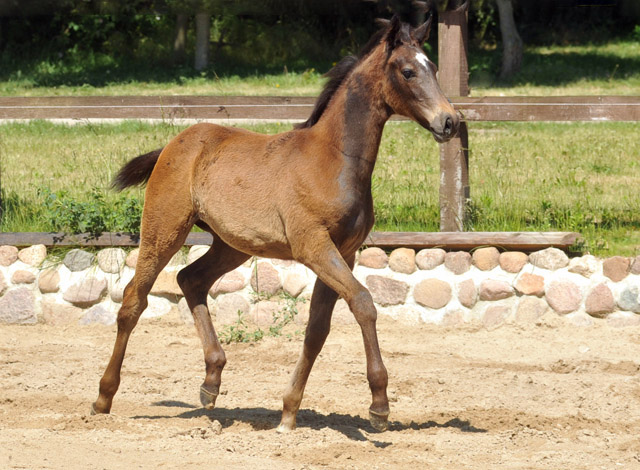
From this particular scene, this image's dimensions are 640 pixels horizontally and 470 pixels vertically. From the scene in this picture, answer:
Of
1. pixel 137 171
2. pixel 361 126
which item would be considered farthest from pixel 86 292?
pixel 361 126

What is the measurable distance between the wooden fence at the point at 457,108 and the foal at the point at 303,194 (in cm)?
238

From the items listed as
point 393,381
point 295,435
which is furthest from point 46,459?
point 393,381

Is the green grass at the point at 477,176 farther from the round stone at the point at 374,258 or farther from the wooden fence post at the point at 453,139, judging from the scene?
the round stone at the point at 374,258

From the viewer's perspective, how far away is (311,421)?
539 centimetres

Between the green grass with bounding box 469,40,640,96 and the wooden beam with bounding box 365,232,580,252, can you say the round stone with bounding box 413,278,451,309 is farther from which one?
the green grass with bounding box 469,40,640,96

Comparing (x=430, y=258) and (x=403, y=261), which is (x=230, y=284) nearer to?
(x=403, y=261)

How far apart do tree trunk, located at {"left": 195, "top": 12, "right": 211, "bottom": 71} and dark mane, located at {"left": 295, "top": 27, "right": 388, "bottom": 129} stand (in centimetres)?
1609

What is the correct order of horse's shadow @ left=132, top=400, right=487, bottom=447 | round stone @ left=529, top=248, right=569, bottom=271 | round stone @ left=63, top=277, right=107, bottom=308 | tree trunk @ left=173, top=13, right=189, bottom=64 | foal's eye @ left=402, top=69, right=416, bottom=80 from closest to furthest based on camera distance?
foal's eye @ left=402, top=69, right=416, bottom=80 < horse's shadow @ left=132, top=400, right=487, bottom=447 < round stone @ left=529, top=248, right=569, bottom=271 < round stone @ left=63, top=277, right=107, bottom=308 < tree trunk @ left=173, top=13, right=189, bottom=64

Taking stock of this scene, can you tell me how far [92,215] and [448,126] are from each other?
4.42 m

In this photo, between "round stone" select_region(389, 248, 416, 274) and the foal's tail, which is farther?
"round stone" select_region(389, 248, 416, 274)

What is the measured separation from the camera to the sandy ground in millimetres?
4586

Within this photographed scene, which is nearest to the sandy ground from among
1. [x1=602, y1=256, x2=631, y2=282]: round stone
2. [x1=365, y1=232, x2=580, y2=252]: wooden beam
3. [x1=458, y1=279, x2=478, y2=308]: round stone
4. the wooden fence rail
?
[x1=458, y1=279, x2=478, y2=308]: round stone

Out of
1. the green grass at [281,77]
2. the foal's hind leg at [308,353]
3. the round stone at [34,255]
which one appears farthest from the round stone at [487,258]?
the green grass at [281,77]

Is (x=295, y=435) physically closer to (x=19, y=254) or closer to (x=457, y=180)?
(x=457, y=180)
